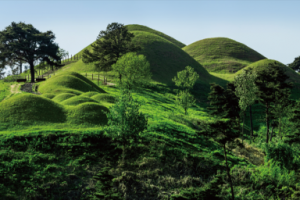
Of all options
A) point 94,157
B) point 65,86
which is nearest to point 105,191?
point 94,157

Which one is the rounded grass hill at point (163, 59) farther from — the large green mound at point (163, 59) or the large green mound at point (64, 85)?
the large green mound at point (64, 85)

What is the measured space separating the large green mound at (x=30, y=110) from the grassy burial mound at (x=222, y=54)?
107033 mm

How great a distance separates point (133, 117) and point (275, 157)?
2079 centimetres

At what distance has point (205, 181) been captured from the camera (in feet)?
85.3

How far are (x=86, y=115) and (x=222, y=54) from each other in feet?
426

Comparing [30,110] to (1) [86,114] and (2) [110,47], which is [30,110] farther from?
(2) [110,47]

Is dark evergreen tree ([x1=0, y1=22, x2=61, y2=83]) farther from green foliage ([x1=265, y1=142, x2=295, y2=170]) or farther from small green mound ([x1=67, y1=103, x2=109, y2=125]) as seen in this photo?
green foliage ([x1=265, y1=142, x2=295, y2=170])

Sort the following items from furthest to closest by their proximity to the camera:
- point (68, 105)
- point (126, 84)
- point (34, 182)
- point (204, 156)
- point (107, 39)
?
point (107, 39) < point (126, 84) < point (68, 105) < point (204, 156) < point (34, 182)

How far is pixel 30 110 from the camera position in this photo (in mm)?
32469

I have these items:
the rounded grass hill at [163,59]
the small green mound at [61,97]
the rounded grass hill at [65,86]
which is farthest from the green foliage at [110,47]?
the small green mound at [61,97]

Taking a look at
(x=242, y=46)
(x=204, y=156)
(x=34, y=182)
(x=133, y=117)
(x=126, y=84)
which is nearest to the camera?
(x=34, y=182)

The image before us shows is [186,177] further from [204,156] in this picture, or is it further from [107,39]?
[107,39]

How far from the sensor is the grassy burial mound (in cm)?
12875

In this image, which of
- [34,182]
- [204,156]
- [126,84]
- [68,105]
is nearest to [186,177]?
[204,156]
